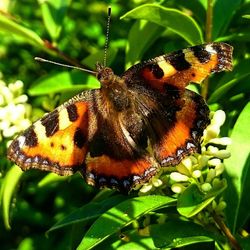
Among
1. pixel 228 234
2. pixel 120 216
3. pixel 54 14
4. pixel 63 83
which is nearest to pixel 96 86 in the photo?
pixel 63 83

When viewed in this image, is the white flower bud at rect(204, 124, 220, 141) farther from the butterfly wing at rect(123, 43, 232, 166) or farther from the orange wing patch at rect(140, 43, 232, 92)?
the orange wing patch at rect(140, 43, 232, 92)

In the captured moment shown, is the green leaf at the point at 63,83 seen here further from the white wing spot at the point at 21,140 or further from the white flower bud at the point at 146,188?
the white flower bud at the point at 146,188

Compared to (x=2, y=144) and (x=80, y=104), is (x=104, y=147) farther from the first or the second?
(x=2, y=144)

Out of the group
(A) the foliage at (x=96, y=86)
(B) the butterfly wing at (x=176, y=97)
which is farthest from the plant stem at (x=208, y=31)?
(B) the butterfly wing at (x=176, y=97)

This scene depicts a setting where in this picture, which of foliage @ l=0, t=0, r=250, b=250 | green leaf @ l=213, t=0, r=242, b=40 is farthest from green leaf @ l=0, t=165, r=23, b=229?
green leaf @ l=213, t=0, r=242, b=40

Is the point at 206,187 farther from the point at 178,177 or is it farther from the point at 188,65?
the point at 188,65

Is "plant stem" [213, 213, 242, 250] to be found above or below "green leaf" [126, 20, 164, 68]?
below

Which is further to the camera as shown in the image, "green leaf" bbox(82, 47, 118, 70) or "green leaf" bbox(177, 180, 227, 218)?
"green leaf" bbox(82, 47, 118, 70)
